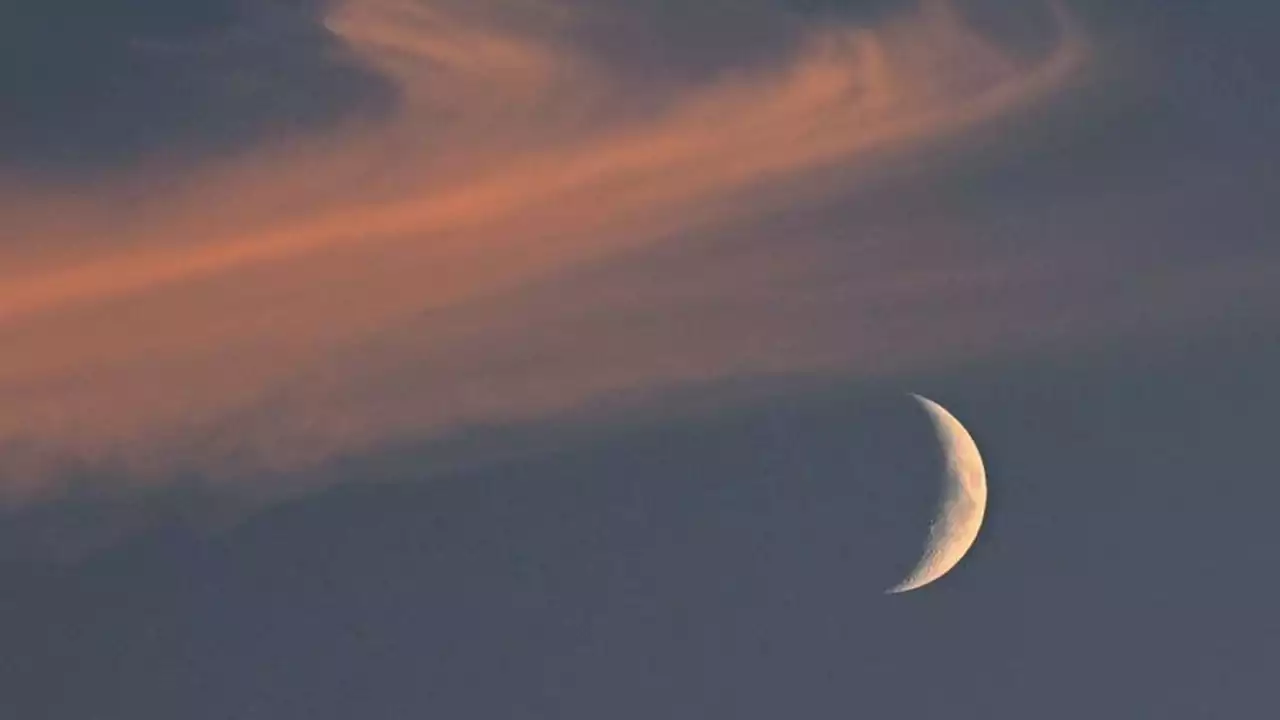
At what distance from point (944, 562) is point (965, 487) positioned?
3.99ft

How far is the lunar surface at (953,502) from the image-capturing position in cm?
2527

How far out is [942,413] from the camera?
2605cm

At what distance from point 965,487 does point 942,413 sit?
1.23m

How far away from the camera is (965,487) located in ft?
83.5

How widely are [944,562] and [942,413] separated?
7.22ft

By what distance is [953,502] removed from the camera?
25.3 m

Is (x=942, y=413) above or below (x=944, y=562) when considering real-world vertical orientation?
above

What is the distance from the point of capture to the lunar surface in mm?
25266

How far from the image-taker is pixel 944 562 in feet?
84.7
